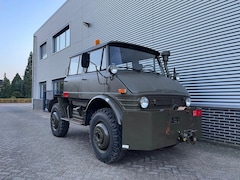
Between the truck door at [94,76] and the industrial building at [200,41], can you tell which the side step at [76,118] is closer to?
the truck door at [94,76]

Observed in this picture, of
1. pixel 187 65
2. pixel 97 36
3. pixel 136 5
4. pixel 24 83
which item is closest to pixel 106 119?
pixel 187 65

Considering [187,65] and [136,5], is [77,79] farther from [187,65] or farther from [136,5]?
[136,5]

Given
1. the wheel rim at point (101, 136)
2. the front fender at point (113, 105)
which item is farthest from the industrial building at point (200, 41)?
the wheel rim at point (101, 136)

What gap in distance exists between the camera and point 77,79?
5504 mm

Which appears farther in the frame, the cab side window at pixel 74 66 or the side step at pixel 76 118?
the cab side window at pixel 74 66

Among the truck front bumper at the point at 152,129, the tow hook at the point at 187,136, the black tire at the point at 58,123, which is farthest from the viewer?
the black tire at the point at 58,123

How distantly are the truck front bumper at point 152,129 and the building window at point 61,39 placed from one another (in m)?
12.1

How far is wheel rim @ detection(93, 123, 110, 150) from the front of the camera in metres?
3.94

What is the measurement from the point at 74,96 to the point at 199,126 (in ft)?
10.4

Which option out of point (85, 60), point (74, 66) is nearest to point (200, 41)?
point (85, 60)

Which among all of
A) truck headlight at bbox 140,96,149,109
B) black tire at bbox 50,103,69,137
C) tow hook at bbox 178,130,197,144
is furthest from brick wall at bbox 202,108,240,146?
black tire at bbox 50,103,69,137

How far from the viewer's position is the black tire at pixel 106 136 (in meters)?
3.76

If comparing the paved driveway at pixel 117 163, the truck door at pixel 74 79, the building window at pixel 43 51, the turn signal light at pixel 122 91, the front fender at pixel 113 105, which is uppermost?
the building window at pixel 43 51

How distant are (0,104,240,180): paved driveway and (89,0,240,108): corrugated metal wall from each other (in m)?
1.50
